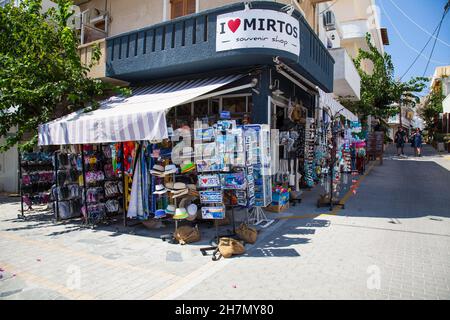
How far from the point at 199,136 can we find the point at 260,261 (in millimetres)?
2559

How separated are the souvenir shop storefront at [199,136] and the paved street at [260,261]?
0.75 meters

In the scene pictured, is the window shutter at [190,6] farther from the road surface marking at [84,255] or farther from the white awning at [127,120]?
the road surface marking at [84,255]

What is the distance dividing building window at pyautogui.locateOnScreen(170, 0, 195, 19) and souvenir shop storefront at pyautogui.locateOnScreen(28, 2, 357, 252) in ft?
6.62

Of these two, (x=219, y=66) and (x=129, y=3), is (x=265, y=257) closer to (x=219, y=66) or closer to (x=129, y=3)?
(x=219, y=66)

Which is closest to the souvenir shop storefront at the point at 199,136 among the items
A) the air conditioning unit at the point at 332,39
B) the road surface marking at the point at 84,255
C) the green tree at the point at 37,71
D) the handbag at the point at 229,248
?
the handbag at the point at 229,248

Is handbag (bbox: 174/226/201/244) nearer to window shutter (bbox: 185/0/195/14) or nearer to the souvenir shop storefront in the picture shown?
the souvenir shop storefront

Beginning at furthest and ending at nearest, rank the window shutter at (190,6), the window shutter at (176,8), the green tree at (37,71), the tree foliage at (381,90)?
the tree foliage at (381,90)
the window shutter at (176,8)
the window shutter at (190,6)
the green tree at (37,71)

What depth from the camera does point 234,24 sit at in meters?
7.02

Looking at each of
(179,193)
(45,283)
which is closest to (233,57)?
(179,193)

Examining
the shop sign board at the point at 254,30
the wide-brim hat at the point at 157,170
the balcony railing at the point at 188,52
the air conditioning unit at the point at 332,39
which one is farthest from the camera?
the air conditioning unit at the point at 332,39

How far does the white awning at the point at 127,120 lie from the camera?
237 inches
